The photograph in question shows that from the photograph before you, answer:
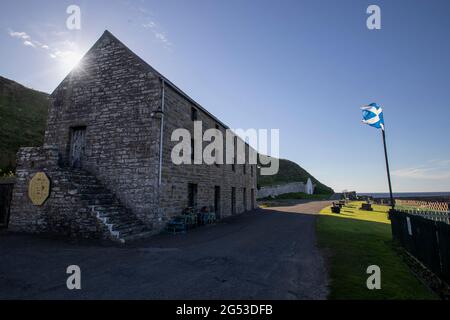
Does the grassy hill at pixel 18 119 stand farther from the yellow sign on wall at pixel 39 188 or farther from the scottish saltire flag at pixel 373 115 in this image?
the scottish saltire flag at pixel 373 115

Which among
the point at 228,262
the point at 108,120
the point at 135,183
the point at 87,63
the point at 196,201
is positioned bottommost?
the point at 228,262

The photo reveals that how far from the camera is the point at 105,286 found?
4988mm

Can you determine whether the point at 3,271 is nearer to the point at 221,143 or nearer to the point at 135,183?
the point at 135,183

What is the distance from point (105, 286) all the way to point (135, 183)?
7.29 m

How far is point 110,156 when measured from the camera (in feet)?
41.6

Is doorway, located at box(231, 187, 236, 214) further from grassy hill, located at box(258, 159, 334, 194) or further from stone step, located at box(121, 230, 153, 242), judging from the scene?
grassy hill, located at box(258, 159, 334, 194)

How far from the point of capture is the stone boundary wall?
46772mm

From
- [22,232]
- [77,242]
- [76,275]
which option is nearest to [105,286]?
[76,275]

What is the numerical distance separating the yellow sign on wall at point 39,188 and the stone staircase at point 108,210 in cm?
106

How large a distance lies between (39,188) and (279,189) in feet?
150

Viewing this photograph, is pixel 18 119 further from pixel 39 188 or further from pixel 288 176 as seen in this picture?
pixel 288 176

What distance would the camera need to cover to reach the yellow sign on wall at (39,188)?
10780 millimetres

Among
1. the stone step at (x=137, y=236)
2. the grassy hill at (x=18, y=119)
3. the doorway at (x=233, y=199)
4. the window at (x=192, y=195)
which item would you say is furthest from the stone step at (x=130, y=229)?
the grassy hill at (x=18, y=119)

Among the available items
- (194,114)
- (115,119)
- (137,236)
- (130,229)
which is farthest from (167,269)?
(194,114)
